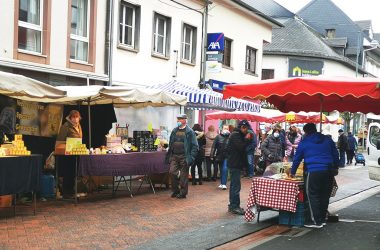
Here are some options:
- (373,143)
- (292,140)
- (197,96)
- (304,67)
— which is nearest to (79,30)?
(197,96)

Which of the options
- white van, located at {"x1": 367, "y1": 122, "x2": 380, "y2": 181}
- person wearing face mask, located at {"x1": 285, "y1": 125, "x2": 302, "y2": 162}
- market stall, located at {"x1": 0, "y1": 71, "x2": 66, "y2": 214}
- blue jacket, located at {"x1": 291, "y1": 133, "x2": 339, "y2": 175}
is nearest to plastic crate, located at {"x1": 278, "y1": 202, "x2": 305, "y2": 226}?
blue jacket, located at {"x1": 291, "y1": 133, "x2": 339, "y2": 175}

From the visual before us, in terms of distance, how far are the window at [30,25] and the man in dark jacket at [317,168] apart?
25.7 feet

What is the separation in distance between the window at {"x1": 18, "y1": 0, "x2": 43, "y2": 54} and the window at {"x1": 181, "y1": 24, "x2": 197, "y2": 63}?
7314 millimetres

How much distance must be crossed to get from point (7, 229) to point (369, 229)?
5873 mm

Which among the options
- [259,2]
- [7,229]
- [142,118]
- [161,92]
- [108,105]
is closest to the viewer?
[7,229]

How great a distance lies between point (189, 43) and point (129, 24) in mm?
4088

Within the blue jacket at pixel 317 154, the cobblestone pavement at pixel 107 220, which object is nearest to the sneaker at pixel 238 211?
the cobblestone pavement at pixel 107 220

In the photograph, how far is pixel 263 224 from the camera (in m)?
9.16

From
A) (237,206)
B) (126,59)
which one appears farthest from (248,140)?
(126,59)

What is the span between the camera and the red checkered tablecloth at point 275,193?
28.5ft

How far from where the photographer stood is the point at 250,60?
2623 centimetres

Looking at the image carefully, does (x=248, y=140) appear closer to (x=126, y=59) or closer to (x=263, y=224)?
(x=263, y=224)

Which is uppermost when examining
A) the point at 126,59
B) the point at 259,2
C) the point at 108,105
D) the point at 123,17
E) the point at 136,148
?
the point at 259,2

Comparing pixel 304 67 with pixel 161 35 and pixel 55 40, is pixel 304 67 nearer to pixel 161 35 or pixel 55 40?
pixel 161 35
